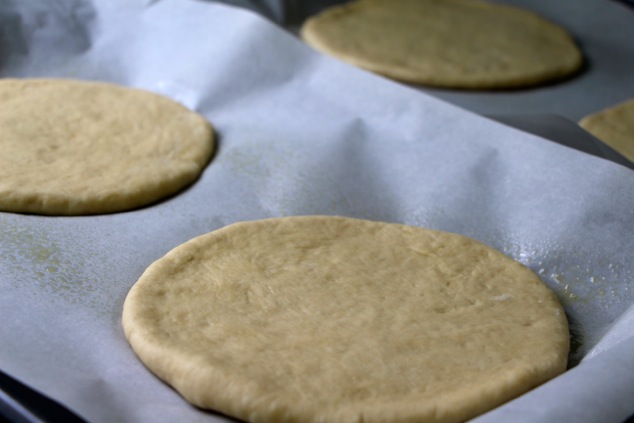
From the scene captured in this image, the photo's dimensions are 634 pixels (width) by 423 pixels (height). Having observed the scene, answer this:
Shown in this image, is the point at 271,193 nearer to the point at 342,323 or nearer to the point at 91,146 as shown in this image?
the point at 91,146

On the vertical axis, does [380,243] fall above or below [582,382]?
below

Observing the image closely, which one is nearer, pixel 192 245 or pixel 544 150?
pixel 192 245

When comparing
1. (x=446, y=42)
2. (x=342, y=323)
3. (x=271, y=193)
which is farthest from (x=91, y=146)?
(x=446, y=42)

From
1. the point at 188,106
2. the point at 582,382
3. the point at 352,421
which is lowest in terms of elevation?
the point at 188,106

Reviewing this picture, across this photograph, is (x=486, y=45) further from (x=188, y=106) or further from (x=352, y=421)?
(x=352, y=421)

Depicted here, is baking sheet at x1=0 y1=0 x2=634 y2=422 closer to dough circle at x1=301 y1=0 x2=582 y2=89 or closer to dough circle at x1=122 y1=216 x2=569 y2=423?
dough circle at x1=122 y1=216 x2=569 y2=423

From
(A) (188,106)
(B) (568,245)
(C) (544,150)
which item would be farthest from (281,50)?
(B) (568,245)

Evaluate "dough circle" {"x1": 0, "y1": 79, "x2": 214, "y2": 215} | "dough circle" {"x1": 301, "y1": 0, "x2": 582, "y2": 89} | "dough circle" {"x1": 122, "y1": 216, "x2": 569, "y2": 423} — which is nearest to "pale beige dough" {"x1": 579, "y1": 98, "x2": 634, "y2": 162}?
"dough circle" {"x1": 301, "y1": 0, "x2": 582, "y2": 89}
